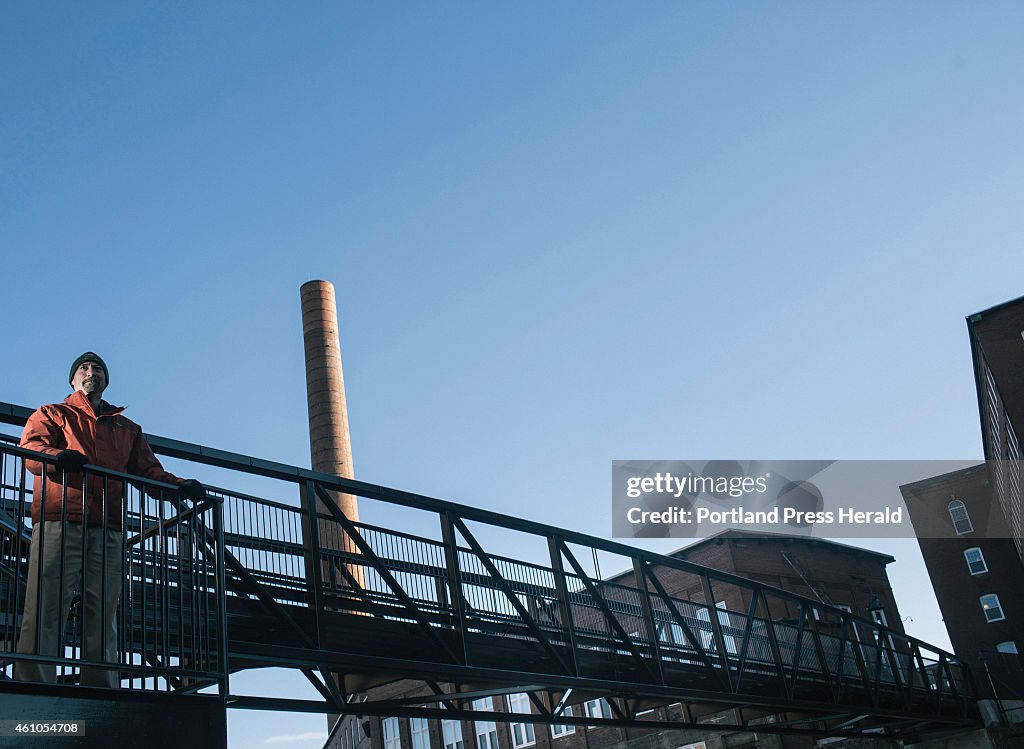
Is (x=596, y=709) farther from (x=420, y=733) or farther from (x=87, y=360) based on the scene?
(x=87, y=360)

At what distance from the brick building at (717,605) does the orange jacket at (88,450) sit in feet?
87.8

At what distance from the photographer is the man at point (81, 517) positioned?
4824 mm

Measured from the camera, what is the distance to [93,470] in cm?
500

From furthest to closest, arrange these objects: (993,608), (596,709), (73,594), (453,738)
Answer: (453,738) < (993,608) < (596,709) < (73,594)

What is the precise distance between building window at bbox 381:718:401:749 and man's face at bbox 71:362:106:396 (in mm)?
Result: 36626

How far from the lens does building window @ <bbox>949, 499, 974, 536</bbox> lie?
129 ft

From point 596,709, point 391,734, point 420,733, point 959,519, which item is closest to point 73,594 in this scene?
point 596,709

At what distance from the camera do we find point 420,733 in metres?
39.1

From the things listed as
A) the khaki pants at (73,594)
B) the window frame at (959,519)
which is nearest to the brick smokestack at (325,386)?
the khaki pants at (73,594)

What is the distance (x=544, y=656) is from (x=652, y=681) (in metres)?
2.01

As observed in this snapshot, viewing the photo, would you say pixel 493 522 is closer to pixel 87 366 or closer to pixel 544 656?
pixel 544 656

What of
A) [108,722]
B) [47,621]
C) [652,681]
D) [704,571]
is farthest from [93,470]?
[704,571]

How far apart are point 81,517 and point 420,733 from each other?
36609 mm

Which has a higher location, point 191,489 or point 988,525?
point 988,525
